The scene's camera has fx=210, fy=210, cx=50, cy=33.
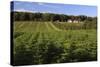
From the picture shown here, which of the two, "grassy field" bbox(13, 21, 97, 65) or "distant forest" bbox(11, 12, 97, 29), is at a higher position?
"distant forest" bbox(11, 12, 97, 29)

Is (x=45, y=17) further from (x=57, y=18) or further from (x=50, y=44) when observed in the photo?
(x=50, y=44)

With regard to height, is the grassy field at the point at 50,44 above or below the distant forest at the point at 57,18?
below

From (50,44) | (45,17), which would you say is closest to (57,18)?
(45,17)

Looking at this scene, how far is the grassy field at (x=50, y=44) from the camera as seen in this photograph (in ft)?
7.77

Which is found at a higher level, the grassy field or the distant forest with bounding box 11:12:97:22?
the distant forest with bounding box 11:12:97:22

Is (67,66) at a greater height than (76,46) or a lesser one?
lesser

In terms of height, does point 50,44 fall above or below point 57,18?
below

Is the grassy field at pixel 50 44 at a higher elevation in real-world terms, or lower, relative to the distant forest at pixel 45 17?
lower

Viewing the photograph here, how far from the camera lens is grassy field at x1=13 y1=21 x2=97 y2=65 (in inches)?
93.3

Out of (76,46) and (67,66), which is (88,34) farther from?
(67,66)

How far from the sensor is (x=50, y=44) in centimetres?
250
